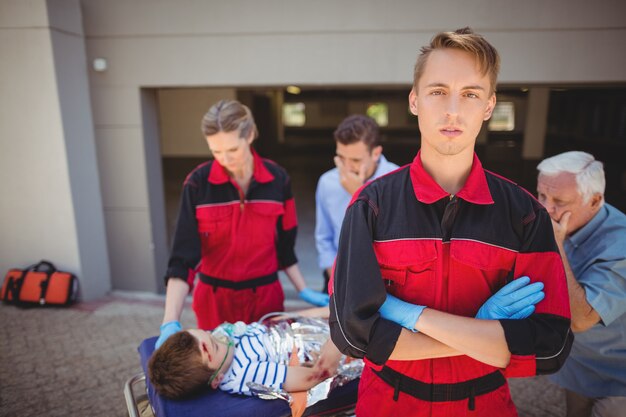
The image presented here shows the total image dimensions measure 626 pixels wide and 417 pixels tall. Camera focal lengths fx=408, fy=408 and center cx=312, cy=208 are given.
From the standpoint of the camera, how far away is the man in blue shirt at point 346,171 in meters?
Answer: 2.69

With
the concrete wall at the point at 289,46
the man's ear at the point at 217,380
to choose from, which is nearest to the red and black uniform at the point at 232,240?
the man's ear at the point at 217,380

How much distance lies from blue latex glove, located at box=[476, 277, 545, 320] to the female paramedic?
155 centimetres

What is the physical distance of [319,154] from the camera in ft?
65.8

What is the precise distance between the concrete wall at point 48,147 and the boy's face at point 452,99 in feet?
14.1

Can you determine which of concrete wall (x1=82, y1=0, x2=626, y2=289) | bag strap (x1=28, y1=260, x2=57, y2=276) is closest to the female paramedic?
concrete wall (x1=82, y1=0, x2=626, y2=289)

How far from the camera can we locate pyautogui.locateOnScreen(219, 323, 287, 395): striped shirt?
203 cm

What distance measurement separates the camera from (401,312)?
122 cm

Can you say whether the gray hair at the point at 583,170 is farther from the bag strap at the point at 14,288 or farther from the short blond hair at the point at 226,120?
the bag strap at the point at 14,288

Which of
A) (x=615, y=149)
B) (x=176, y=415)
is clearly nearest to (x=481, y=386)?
(x=176, y=415)

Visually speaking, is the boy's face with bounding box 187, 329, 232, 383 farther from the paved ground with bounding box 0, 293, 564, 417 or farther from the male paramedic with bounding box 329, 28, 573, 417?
the paved ground with bounding box 0, 293, 564, 417

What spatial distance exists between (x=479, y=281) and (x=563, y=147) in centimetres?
1761

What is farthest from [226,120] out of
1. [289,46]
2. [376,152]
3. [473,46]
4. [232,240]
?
[289,46]

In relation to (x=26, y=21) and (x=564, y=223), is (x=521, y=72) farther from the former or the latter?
(x=26, y=21)

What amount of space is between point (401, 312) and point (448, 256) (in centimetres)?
23
